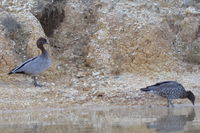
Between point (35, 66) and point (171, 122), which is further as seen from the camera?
point (35, 66)

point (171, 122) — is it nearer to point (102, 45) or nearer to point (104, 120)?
point (104, 120)

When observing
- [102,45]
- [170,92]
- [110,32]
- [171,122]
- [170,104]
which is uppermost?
[171,122]

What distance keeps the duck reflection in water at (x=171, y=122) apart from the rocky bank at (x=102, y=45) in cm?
251

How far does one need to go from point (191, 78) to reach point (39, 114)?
5.18 metres

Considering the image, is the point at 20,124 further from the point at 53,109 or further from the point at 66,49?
the point at 66,49

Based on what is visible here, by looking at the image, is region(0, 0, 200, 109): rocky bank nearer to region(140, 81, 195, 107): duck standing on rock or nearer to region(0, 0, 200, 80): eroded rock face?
region(0, 0, 200, 80): eroded rock face

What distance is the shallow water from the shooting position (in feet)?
40.0

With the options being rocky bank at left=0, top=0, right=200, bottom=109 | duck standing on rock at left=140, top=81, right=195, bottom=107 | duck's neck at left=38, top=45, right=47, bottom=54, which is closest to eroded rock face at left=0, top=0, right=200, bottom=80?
rocky bank at left=0, top=0, right=200, bottom=109

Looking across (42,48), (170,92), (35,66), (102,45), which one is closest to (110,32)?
(102,45)

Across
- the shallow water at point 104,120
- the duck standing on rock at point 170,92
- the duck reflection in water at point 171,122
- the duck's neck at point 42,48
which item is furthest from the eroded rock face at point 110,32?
the duck reflection in water at point 171,122

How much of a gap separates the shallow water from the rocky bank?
3.74 ft

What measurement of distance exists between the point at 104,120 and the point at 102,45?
6059mm

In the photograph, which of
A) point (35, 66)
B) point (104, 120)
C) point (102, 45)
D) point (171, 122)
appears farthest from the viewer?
point (102, 45)

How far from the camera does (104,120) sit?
13.5 meters
